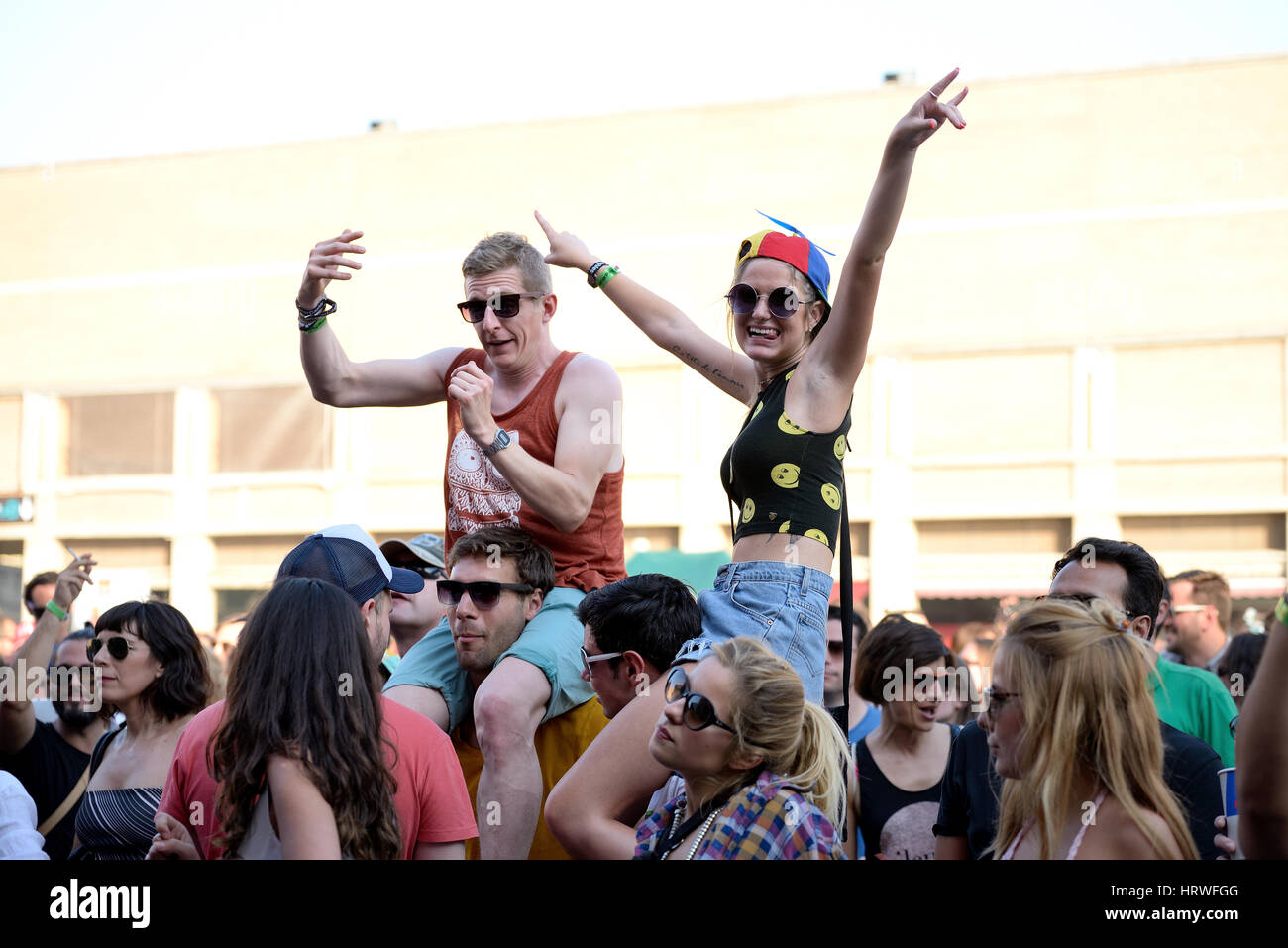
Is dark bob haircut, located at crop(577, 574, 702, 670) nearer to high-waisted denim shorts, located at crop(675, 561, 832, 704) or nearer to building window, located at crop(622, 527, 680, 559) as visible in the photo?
high-waisted denim shorts, located at crop(675, 561, 832, 704)

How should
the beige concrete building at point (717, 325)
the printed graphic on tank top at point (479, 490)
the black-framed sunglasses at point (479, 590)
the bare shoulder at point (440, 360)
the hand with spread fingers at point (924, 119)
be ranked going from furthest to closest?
the beige concrete building at point (717, 325) < the bare shoulder at point (440, 360) < the printed graphic on tank top at point (479, 490) < the black-framed sunglasses at point (479, 590) < the hand with spread fingers at point (924, 119)

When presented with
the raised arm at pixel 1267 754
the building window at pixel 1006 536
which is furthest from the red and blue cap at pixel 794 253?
the building window at pixel 1006 536

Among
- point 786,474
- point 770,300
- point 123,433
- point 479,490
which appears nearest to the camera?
point 786,474

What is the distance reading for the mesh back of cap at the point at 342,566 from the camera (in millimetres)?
3502

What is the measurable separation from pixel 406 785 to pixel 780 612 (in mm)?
939

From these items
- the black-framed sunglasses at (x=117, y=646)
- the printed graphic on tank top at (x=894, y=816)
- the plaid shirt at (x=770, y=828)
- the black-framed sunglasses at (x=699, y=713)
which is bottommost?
the printed graphic on tank top at (x=894, y=816)

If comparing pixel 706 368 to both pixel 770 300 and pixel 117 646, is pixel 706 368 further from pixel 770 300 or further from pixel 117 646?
pixel 117 646

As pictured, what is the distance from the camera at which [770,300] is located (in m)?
3.33

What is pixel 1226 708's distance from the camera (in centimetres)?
443

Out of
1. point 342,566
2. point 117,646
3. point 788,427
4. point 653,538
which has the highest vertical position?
point 653,538

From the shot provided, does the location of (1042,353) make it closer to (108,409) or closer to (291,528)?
(291,528)

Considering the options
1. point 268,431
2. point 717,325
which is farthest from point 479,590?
point 268,431

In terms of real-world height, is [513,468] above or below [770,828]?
above

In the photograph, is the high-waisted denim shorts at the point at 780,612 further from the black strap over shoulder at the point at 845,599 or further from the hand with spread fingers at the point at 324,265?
the hand with spread fingers at the point at 324,265
